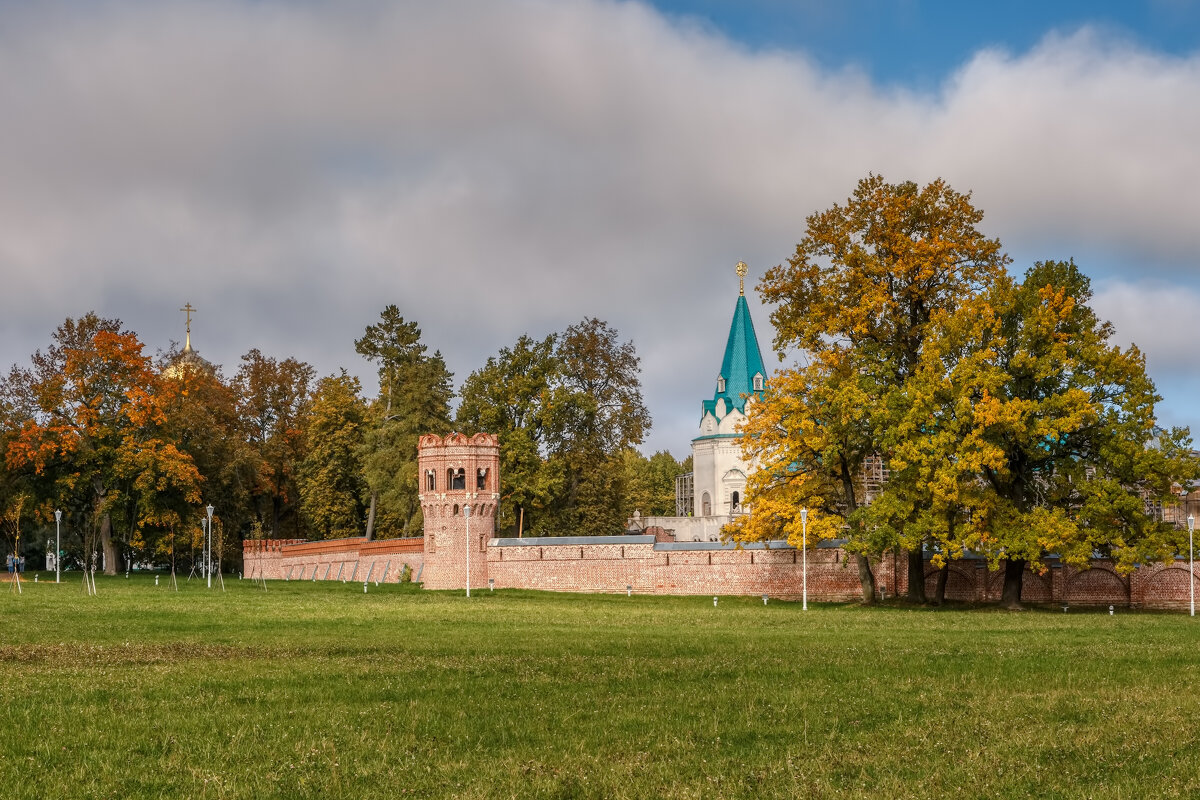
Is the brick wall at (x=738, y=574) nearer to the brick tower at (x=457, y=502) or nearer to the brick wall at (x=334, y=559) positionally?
the brick tower at (x=457, y=502)

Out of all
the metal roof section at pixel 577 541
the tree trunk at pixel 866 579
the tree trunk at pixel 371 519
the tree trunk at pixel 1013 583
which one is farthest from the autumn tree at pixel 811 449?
the tree trunk at pixel 371 519

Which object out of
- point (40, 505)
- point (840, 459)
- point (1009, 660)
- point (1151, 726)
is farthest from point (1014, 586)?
point (40, 505)

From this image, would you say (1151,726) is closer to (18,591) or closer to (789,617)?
(789,617)

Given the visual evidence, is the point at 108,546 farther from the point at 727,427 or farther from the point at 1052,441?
the point at 1052,441

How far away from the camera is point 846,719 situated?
11328mm

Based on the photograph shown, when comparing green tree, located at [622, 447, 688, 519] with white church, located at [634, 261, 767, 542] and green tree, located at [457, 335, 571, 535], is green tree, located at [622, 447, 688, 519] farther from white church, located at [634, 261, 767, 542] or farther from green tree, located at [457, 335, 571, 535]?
green tree, located at [457, 335, 571, 535]

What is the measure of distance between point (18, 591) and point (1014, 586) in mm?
30602

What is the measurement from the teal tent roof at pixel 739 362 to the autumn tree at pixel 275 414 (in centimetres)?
2307

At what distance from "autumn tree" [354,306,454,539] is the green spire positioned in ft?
55.1

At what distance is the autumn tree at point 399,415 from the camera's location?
196ft

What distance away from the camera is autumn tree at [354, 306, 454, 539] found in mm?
59625

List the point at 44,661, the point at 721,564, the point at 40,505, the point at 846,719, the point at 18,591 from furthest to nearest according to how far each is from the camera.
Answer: the point at 40,505 → the point at 721,564 → the point at 18,591 → the point at 44,661 → the point at 846,719

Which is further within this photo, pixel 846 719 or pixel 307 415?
pixel 307 415

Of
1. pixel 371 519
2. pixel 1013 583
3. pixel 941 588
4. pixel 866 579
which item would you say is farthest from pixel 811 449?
pixel 371 519
